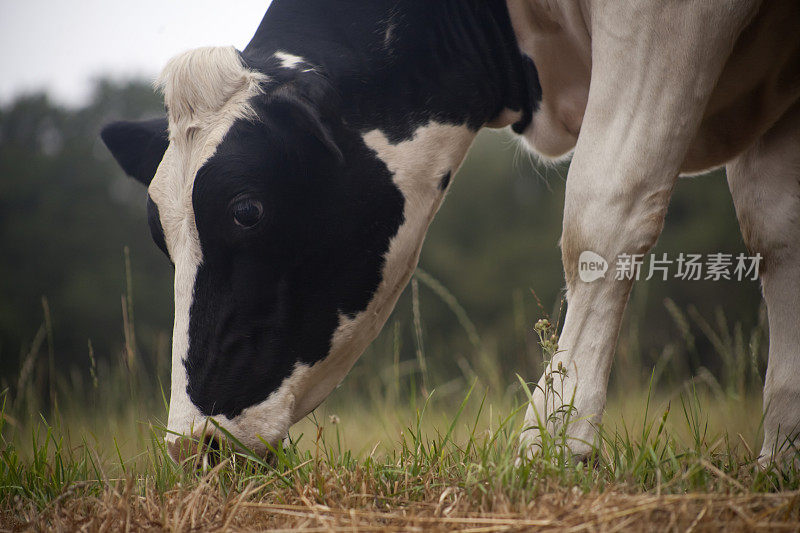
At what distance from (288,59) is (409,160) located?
0.56 meters

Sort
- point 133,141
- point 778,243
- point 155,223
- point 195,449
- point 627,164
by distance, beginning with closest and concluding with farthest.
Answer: point 627,164 < point 195,449 < point 155,223 < point 778,243 < point 133,141

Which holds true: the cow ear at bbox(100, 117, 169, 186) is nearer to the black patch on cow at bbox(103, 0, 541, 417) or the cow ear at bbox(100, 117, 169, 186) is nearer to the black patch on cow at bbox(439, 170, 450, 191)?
the black patch on cow at bbox(103, 0, 541, 417)

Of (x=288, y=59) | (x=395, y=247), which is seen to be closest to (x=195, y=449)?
(x=395, y=247)

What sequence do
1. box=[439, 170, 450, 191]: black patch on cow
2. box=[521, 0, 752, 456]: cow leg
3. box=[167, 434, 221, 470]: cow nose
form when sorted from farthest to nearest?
box=[439, 170, 450, 191]: black patch on cow
box=[167, 434, 221, 470]: cow nose
box=[521, 0, 752, 456]: cow leg

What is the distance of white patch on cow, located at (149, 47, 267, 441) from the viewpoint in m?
2.12

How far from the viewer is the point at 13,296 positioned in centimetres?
1872

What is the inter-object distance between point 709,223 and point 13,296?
64.1ft

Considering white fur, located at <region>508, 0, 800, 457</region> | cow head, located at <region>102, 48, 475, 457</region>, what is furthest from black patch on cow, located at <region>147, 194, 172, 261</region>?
white fur, located at <region>508, 0, 800, 457</region>

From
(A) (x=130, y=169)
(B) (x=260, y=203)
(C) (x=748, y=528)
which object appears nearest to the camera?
(C) (x=748, y=528)

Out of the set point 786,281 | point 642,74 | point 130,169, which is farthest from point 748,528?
point 130,169

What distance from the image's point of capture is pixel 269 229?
2.13 m

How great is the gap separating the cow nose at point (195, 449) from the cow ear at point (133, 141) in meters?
1.15

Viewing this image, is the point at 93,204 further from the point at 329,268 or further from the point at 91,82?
the point at 329,268

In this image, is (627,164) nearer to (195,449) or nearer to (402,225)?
(402,225)
